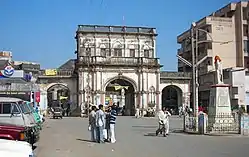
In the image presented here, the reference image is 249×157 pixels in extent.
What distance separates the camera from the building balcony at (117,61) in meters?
62.9

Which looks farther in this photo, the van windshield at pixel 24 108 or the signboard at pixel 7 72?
the signboard at pixel 7 72

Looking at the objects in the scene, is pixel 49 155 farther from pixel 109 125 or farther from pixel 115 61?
pixel 115 61

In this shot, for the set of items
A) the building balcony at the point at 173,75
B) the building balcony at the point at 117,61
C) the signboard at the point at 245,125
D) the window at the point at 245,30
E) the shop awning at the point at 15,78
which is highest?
the window at the point at 245,30

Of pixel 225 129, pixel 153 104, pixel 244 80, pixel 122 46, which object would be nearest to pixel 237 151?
pixel 225 129

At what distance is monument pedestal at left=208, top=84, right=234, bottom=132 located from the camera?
23944 millimetres

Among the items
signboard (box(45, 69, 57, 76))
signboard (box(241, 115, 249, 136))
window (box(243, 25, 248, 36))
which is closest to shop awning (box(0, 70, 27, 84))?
signboard (box(241, 115, 249, 136))

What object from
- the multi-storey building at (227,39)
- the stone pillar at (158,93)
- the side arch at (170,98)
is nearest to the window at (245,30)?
the multi-storey building at (227,39)

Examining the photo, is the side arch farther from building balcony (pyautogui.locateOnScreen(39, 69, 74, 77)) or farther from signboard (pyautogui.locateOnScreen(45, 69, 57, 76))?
signboard (pyautogui.locateOnScreen(45, 69, 57, 76))

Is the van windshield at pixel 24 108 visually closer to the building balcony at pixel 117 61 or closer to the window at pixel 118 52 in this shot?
the building balcony at pixel 117 61

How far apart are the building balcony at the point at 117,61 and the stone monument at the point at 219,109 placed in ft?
128

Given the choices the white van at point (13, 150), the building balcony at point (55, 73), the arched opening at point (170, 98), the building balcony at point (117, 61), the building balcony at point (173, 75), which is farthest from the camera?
the arched opening at point (170, 98)

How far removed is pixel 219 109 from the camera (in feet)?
80.1

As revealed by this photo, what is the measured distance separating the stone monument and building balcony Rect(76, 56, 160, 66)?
3912 centimetres

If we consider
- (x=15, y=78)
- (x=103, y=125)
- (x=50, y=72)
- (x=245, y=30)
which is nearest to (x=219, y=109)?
(x=103, y=125)
